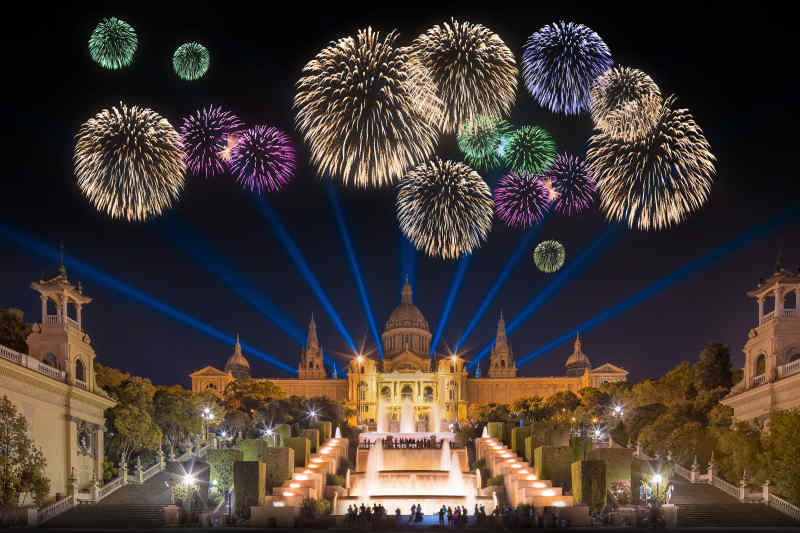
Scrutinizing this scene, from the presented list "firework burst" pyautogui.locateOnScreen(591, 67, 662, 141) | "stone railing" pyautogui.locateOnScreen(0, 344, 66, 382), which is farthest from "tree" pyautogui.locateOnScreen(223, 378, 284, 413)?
"firework burst" pyautogui.locateOnScreen(591, 67, 662, 141)

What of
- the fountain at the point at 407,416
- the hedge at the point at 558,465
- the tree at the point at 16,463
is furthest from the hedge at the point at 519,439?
the fountain at the point at 407,416

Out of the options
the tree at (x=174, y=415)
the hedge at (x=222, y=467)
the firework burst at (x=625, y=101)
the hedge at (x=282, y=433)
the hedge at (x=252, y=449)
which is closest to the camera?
the firework burst at (x=625, y=101)

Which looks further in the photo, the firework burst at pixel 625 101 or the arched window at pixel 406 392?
the arched window at pixel 406 392

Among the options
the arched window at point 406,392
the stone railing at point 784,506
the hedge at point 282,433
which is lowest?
the stone railing at point 784,506

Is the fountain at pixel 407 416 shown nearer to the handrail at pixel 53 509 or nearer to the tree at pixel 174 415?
the tree at pixel 174 415

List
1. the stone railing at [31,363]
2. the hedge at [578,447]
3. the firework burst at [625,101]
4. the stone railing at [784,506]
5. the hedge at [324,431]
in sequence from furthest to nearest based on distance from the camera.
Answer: the hedge at [324,431], the hedge at [578,447], the stone railing at [31,363], the stone railing at [784,506], the firework burst at [625,101]

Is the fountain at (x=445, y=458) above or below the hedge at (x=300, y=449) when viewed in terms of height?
below

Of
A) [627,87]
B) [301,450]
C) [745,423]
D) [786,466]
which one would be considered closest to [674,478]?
[745,423]

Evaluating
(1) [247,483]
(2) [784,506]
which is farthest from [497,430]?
(1) [247,483]
